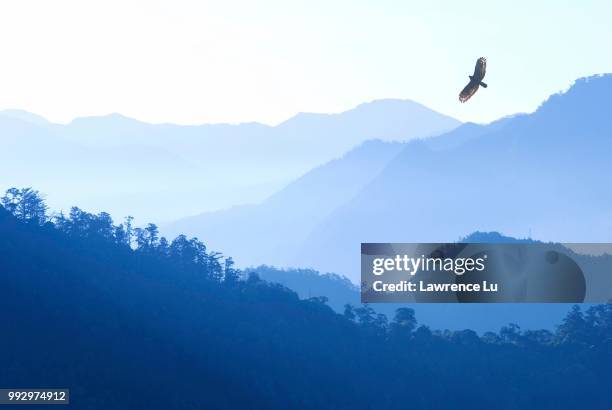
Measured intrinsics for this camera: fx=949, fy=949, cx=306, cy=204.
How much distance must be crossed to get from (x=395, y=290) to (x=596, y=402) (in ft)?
484

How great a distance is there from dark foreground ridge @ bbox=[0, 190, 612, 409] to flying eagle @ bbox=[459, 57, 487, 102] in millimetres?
104614

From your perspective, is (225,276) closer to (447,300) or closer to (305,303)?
(305,303)

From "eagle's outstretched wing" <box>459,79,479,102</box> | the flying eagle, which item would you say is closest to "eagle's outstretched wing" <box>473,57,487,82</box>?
the flying eagle

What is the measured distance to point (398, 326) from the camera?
18938 centimetres

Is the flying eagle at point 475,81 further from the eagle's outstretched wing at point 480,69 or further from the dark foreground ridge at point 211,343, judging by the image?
the dark foreground ridge at point 211,343

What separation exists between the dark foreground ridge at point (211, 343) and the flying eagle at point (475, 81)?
343 ft

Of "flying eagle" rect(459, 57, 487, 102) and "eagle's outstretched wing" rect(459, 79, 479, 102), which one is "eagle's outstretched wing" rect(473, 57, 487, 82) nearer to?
"flying eagle" rect(459, 57, 487, 102)

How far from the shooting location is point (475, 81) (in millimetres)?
Answer: 36688

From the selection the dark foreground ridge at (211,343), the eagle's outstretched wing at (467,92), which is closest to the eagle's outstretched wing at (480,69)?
the eagle's outstretched wing at (467,92)

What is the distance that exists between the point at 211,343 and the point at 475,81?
131 meters

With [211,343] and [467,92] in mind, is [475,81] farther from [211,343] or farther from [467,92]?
[211,343]

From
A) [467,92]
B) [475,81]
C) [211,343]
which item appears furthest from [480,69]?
[211,343]

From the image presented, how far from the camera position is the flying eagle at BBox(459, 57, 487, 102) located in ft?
119

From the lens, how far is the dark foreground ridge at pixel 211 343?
13862cm
